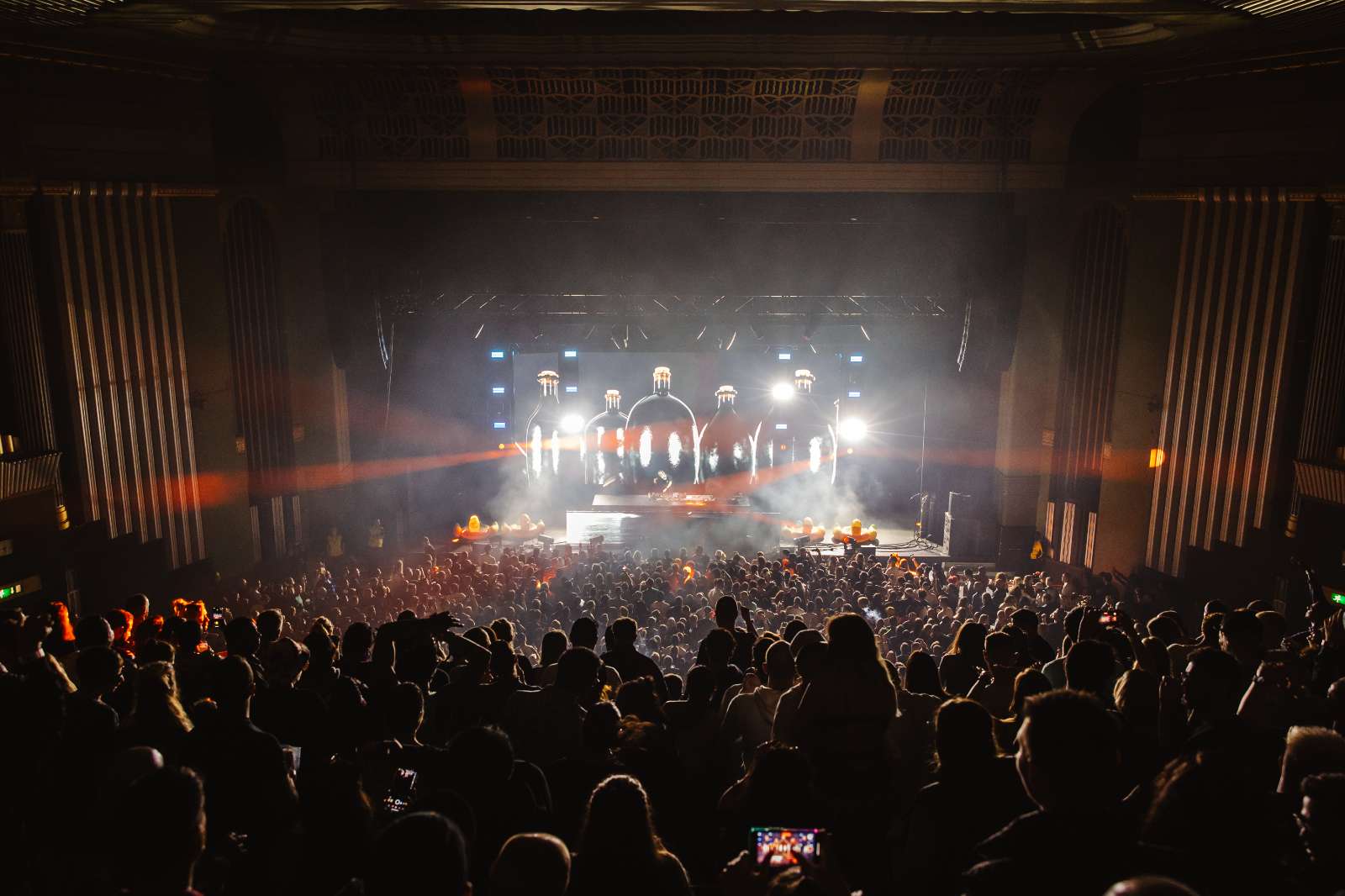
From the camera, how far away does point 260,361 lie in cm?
1457

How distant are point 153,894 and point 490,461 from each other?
17.0m

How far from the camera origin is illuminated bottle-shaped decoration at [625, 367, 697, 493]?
1991 centimetres

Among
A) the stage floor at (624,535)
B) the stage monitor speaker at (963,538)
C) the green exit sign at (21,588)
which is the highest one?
the green exit sign at (21,588)

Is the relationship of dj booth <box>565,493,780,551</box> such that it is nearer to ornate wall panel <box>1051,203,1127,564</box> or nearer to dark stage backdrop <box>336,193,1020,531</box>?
dark stage backdrop <box>336,193,1020,531</box>

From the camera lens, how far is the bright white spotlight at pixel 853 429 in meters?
19.4

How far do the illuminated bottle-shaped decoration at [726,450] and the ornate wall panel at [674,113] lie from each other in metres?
6.85

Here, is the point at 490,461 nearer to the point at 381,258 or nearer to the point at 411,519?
the point at 411,519

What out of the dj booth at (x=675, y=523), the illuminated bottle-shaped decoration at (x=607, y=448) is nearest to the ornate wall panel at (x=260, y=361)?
the dj booth at (x=675, y=523)

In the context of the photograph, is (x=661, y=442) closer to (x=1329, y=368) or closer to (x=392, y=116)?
(x=392, y=116)

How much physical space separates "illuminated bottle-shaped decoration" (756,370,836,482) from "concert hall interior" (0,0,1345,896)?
207 mm

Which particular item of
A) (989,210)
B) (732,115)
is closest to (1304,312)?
(989,210)

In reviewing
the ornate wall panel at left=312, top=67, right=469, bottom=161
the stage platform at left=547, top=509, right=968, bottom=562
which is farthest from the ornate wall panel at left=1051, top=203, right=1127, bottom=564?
the ornate wall panel at left=312, top=67, right=469, bottom=161

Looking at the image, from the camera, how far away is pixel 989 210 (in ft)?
48.0

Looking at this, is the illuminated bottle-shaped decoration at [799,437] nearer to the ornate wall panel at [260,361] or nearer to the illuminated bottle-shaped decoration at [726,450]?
the illuminated bottle-shaped decoration at [726,450]
